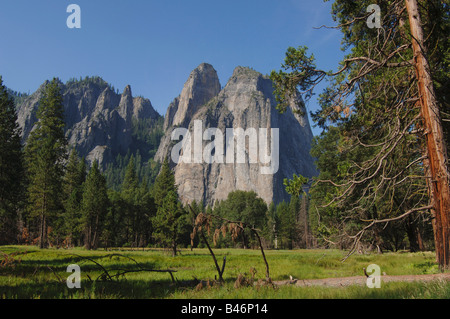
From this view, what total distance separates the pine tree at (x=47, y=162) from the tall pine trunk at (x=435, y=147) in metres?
40.8

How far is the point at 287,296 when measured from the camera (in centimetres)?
554

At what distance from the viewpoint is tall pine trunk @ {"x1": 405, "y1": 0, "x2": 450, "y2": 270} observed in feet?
24.7

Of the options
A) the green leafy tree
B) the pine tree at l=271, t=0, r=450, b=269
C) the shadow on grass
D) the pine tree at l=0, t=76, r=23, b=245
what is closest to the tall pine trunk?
the pine tree at l=271, t=0, r=450, b=269

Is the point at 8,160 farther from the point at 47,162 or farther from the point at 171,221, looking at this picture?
the point at 171,221

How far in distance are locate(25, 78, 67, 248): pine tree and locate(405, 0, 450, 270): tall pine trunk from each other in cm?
4076

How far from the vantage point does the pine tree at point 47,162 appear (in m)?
39.0

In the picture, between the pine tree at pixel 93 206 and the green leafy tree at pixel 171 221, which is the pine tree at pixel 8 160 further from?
the green leafy tree at pixel 171 221

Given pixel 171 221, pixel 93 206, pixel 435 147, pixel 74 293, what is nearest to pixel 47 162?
pixel 93 206

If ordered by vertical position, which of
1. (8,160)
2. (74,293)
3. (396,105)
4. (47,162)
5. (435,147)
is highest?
(47,162)

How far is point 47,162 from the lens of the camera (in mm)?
39812

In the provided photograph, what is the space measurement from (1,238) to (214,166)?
171331mm

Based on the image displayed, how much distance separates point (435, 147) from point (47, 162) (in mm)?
43466

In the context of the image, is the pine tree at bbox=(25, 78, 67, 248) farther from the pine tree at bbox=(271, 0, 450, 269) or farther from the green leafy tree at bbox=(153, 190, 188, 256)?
the pine tree at bbox=(271, 0, 450, 269)
